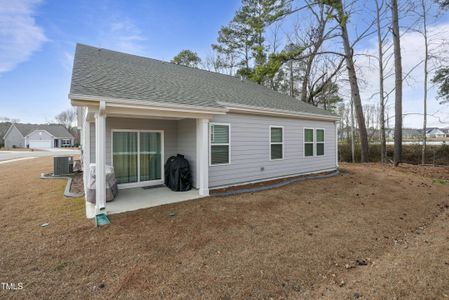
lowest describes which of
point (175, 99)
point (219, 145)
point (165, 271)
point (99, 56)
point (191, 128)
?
point (165, 271)

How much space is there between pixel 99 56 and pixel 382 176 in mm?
12147

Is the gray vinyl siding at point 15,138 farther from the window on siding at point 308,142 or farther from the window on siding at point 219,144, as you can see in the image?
the window on siding at point 308,142

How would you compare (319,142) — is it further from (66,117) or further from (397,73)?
(66,117)

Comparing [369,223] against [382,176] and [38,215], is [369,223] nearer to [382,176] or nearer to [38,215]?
[382,176]

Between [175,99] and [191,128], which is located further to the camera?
[191,128]

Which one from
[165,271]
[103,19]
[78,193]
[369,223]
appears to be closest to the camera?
[165,271]

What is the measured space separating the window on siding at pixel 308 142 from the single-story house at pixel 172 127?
4 cm

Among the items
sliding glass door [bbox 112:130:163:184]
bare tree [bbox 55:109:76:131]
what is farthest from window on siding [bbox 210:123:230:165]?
bare tree [bbox 55:109:76:131]

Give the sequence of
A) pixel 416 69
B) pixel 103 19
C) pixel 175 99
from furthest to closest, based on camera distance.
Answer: pixel 416 69
pixel 103 19
pixel 175 99

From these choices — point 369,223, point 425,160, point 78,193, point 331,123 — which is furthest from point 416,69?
point 78,193

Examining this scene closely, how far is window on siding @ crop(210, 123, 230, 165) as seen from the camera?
6807 mm

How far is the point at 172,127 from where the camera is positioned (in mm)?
7539

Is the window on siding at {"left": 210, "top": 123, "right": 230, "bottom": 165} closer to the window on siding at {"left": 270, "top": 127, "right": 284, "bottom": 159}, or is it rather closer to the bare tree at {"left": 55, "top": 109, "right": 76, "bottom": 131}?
the window on siding at {"left": 270, "top": 127, "right": 284, "bottom": 159}

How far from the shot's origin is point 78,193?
6543 millimetres
